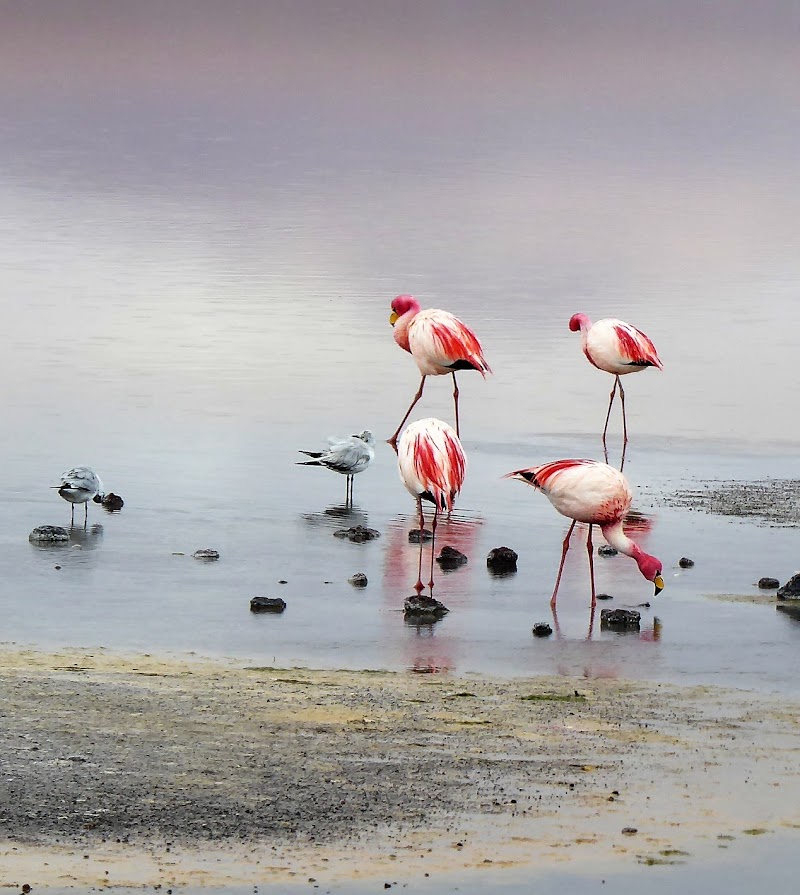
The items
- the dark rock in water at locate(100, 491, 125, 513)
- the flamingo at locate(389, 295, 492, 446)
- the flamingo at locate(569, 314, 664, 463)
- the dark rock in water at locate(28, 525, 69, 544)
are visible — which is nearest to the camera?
the dark rock in water at locate(28, 525, 69, 544)

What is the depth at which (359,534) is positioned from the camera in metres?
10.9

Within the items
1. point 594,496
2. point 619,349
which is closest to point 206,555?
point 594,496

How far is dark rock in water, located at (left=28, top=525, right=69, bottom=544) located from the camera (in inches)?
418

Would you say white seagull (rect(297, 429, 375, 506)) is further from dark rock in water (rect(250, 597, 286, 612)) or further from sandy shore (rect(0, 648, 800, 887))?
sandy shore (rect(0, 648, 800, 887))

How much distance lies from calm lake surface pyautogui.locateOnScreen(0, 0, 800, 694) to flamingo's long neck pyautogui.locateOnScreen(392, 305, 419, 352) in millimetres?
623

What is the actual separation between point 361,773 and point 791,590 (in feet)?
12.4

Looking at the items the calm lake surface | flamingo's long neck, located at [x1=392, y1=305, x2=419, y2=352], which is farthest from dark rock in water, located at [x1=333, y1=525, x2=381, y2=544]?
flamingo's long neck, located at [x1=392, y1=305, x2=419, y2=352]

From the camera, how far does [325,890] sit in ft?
17.9

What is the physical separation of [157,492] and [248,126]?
28.6m

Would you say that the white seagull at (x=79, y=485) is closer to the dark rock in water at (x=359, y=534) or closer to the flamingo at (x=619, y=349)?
the dark rock in water at (x=359, y=534)

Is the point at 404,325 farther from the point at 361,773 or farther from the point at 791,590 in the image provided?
the point at 361,773

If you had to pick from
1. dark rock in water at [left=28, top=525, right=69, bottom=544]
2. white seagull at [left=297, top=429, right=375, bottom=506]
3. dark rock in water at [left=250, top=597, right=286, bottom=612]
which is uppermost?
white seagull at [left=297, top=429, right=375, bottom=506]

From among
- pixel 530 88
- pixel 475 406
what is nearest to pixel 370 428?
pixel 475 406

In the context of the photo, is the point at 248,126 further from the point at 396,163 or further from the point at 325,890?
the point at 325,890
